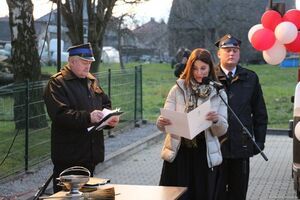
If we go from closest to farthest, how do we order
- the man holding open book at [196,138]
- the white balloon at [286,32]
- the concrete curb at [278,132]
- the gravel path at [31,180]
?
the man holding open book at [196,138] → the white balloon at [286,32] → the gravel path at [31,180] → the concrete curb at [278,132]

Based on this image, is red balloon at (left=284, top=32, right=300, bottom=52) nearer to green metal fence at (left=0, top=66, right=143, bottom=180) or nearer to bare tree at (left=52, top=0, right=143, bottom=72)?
green metal fence at (left=0, top=66, right=143, bottom=180)

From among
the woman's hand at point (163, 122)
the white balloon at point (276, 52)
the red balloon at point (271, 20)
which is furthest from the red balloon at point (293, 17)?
the woman's hand at point (163, 122)

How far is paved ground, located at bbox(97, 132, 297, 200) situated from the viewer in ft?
28.7

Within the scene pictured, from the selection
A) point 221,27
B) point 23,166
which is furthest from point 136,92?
point 221,27

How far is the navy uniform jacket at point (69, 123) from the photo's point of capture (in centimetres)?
528

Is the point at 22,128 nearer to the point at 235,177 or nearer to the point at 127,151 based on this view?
the point at 127,151

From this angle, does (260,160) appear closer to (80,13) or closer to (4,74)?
(80,13)

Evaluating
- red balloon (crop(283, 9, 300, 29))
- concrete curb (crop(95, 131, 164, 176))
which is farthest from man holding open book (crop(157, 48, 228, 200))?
concrete curb (crop(95, 131, 164, 176))

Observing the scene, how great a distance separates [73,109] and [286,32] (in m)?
2.90

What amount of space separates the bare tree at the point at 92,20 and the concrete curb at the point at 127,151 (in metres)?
2.89

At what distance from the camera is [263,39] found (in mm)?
7008

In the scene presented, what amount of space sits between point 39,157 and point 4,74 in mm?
11978

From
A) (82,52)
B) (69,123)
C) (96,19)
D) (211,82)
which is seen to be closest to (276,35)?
(211,82)

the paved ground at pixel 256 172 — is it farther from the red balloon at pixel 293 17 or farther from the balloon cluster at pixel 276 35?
the red balloon at pixel 293 17
